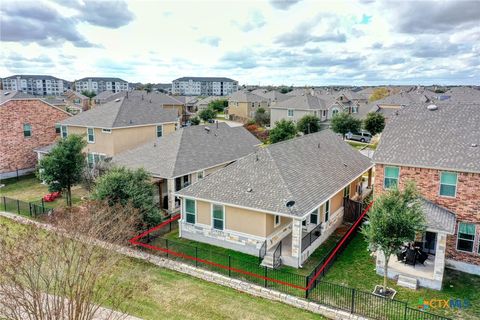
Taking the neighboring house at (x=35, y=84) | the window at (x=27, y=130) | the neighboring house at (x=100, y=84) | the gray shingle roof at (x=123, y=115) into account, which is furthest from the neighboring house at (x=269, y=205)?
the neighboring house at (x=100, y=84)

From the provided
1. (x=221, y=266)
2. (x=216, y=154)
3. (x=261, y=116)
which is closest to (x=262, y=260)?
(x=221, y=266)

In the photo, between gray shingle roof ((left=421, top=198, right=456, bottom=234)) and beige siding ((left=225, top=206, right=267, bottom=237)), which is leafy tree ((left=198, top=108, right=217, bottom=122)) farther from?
gray shingle roof ((left=421, top=198, right=456, bottom=234))

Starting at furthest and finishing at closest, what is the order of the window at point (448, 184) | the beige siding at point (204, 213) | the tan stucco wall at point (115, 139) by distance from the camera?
the tan stucco wall at point (115, 139)
the beige siding at point (204, 213)
the window at point (448, 184)

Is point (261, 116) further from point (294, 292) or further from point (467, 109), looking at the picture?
point (294, 292)

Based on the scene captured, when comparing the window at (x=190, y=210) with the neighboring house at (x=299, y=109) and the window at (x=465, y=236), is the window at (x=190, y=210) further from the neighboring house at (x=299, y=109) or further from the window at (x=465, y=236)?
the neighboring house at (x=299, y=109)

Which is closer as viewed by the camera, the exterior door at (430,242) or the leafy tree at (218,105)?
the exterior door at (430,242)

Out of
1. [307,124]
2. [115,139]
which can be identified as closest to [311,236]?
[115,139]
